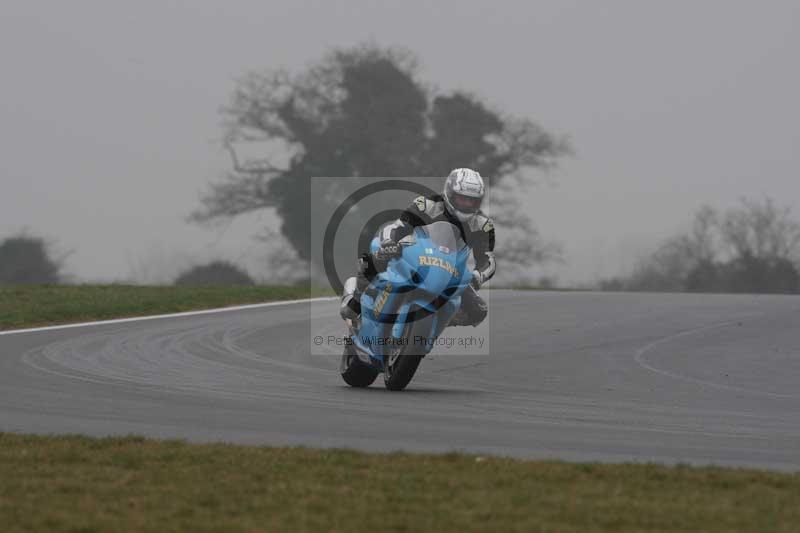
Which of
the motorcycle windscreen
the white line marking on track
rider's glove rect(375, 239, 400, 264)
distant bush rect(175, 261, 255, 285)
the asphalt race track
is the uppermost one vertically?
distant bush rect(175, 261, 255, 285)

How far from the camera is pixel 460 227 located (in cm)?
1282

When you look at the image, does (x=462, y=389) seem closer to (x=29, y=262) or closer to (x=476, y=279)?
(x=476, y=279)

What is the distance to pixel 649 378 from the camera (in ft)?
49.4

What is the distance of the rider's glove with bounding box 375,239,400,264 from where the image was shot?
1245 centimetres

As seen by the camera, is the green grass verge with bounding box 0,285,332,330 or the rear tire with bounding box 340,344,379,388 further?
the green grass verge with bounding box 0,285,332,330

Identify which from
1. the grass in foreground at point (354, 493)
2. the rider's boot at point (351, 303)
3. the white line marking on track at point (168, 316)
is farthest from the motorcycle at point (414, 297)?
the white line marking on track at point (168, 316)

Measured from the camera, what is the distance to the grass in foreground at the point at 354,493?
668 centimetres

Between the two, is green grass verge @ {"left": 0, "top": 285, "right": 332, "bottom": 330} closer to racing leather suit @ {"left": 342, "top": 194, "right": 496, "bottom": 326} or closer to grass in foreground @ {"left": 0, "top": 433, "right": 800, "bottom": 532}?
racing leather suit @ {"left": 342, "top": 194, "right": 496, "bottom": 326}

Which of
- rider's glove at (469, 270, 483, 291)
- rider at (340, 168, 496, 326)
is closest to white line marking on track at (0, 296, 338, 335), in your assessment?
rider at (340, 168, 496, 326)

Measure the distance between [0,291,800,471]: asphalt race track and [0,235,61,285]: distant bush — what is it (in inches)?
897

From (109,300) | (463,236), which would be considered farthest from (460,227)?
(109,300)

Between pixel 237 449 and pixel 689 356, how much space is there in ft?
33.5

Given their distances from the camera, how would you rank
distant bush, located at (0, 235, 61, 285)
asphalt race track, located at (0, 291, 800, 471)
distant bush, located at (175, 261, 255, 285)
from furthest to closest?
distant bush, located at (175, 261, 255, 285) < distant bush, located at (0, 235, 61, 285) < asphalt race track, located at (0, 291, 800, 471)

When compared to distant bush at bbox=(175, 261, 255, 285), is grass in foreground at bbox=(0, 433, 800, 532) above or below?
below
